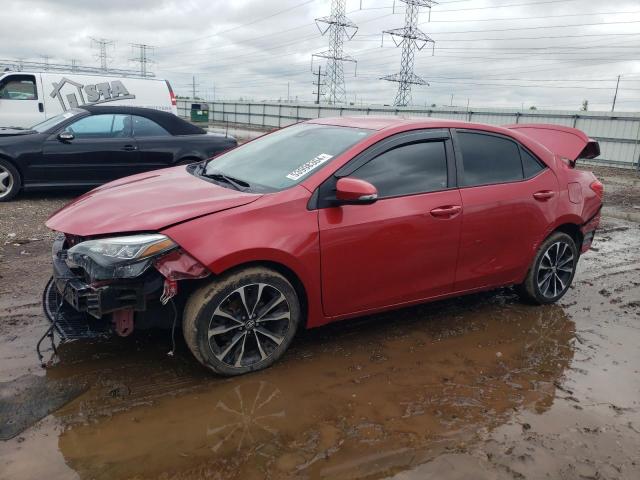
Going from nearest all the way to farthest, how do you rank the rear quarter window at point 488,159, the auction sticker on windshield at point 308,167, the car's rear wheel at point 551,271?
the auction sticker on windshield at point 308,167
the rear quarter window at point 488,159
the car's rear wheel at point 551,271

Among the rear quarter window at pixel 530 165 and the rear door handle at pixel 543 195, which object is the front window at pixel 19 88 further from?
the rear door handle at pixel 543 195

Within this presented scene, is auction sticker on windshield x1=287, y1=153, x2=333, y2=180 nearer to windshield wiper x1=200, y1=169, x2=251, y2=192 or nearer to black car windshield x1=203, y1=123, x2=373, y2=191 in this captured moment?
black car windshield x1=203, y1=123, x2=373, y2=191

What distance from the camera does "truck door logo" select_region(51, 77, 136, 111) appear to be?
12031 mm

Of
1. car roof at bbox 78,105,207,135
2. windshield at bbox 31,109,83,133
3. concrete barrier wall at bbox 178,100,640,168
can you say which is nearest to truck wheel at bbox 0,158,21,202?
windshield at bbox 31,109,83,133

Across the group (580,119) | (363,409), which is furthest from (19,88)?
(580,119)

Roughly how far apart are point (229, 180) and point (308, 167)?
1.93ft

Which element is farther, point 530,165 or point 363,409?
point 530,165

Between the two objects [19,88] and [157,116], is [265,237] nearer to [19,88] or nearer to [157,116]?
[157,116]

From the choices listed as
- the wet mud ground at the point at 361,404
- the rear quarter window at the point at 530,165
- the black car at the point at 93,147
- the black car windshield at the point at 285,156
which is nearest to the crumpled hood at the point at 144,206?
the black car windshield at the point at 285,156

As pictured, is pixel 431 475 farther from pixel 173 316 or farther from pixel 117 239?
pixel 117 239

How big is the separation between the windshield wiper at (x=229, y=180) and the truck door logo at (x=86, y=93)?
9700 millimetres

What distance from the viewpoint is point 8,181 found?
7.73 metres

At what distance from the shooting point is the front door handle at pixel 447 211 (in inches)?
145

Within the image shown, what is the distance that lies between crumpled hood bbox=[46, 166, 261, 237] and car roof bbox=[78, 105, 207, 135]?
5105 millimetres
